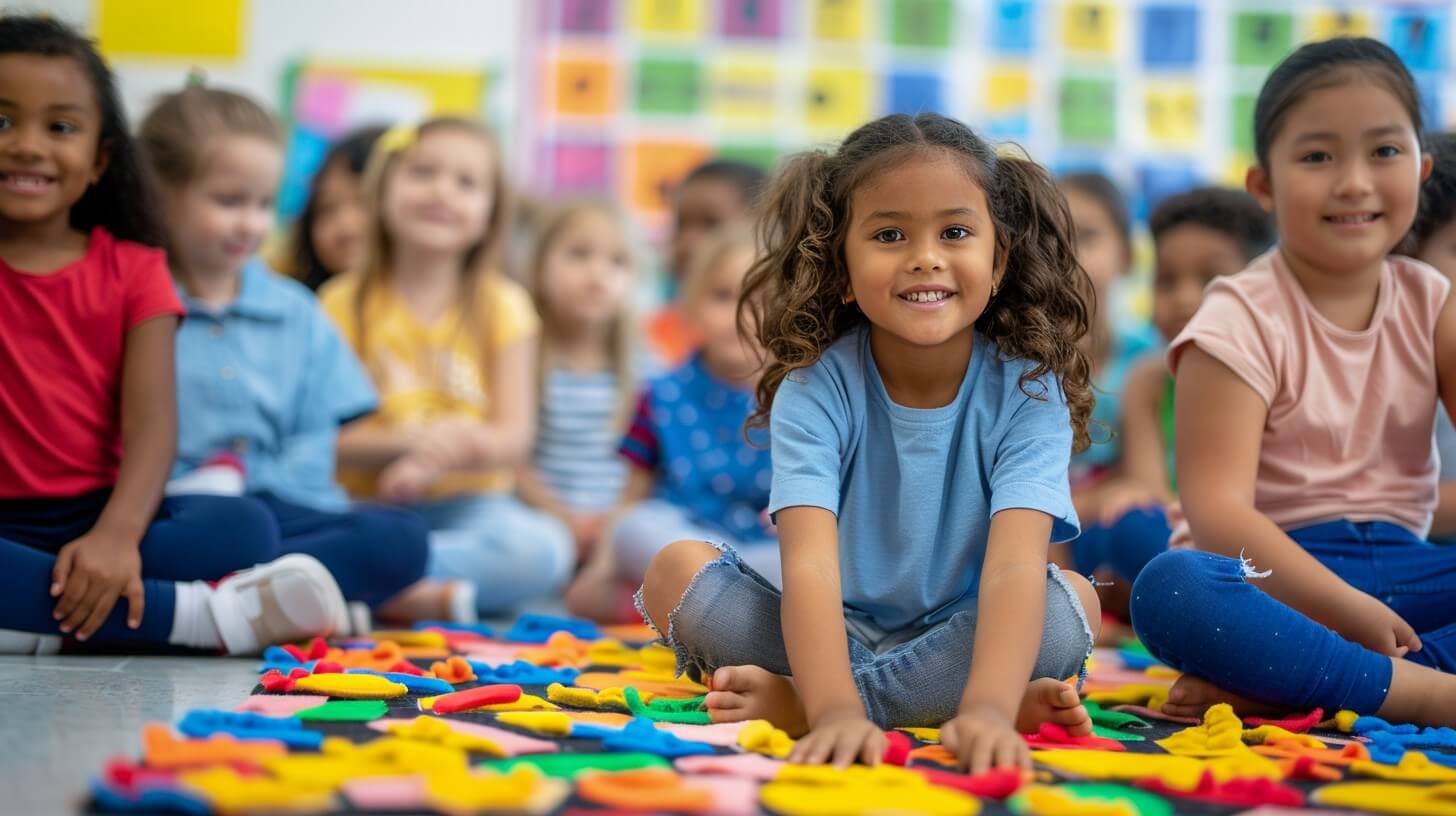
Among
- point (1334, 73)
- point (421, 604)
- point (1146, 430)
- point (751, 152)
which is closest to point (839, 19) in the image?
point (751, 152)

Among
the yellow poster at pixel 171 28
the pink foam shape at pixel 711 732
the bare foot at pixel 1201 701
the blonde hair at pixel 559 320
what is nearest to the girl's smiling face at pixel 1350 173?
the bare foot at pixel 1201 701

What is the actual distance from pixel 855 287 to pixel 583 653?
675mm

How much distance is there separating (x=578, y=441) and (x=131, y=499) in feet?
4.48

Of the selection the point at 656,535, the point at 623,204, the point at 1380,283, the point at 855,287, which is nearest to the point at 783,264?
the point at 855,287

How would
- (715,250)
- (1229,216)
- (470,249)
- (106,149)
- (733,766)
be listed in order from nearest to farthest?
(733,766) → (106,149) → (1229,216) → (715,250) → (470,249)

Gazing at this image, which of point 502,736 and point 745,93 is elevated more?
point 745,93

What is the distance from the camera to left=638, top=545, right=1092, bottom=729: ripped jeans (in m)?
1.37

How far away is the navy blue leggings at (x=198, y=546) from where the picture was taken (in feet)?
5.68

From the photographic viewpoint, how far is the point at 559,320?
3199mm

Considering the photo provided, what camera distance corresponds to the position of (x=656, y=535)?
2441 millimetres

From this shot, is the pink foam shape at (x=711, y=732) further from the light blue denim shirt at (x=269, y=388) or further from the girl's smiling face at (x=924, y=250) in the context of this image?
the light blue denim shirt at (x=269, y=388)

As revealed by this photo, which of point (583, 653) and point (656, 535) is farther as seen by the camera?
point (656, 535)

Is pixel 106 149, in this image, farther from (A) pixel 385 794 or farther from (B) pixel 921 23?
(B) pixel 921 23

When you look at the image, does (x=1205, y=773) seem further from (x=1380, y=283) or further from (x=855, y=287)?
(x=1380, y=283)
